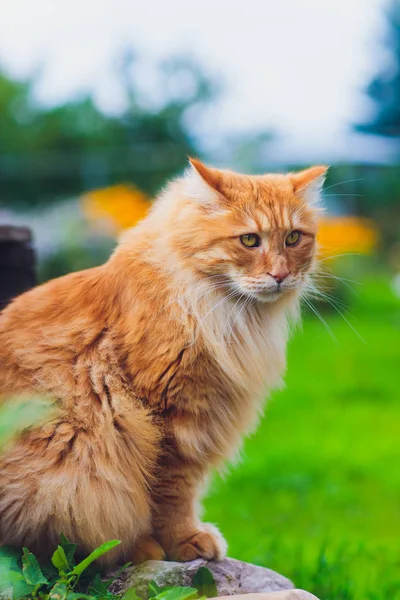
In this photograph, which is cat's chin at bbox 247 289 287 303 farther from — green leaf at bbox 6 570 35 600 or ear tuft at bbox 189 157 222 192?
green leaf at bbox 6 570 35 600

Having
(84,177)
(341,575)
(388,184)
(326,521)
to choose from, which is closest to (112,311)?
(341,575)

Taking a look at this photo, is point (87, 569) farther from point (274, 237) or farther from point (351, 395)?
point (351, 395)

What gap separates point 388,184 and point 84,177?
6.11 metres

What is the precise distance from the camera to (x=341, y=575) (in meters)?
3.03

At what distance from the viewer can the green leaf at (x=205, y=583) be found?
236 centimetres

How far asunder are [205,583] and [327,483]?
2.63 m

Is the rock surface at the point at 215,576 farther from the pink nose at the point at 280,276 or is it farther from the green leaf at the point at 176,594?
the pink nose at the point at 280,276

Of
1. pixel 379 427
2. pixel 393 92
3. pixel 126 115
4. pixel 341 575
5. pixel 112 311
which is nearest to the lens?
pixel 112 311

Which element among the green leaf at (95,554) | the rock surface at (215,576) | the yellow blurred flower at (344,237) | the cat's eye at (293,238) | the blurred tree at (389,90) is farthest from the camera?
the blurred tree at (389,90)

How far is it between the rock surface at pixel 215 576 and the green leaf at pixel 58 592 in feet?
1.13

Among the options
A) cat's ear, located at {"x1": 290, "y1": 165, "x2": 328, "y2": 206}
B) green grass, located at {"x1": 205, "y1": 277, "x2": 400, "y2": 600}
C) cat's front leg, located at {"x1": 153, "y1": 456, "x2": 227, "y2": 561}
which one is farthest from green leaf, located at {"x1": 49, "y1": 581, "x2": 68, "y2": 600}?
cat's ear, located at {"x1": 290, "y1": 165, "x2": 328, "y2": 206}

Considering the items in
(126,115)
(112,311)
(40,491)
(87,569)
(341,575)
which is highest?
(126,115)

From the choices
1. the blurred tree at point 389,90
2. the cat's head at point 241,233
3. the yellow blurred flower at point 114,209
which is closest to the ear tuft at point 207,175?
the cat's head at point 241,233

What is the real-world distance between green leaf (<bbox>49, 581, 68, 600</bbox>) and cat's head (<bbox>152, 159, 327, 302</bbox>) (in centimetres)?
110
